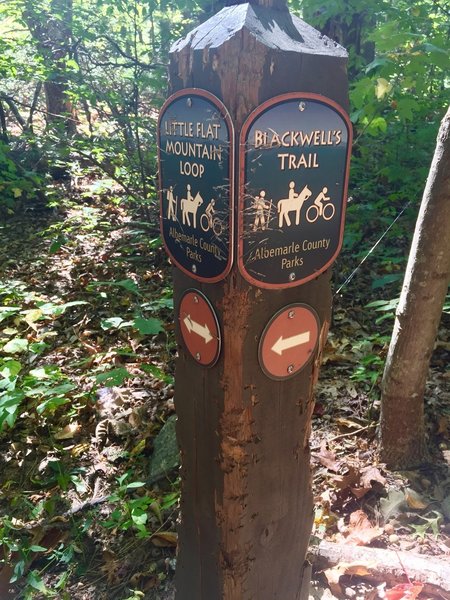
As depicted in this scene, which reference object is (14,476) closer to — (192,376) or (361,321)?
(192,376)

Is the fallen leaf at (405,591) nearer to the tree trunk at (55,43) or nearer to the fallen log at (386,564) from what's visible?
the fallen log at (386,564)

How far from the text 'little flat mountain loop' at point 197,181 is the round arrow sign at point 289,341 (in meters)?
0.22

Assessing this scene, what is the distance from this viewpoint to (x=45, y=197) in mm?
8234

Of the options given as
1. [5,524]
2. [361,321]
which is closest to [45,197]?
[361,321]

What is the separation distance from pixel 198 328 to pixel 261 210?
40cm

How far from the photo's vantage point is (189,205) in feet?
3.94

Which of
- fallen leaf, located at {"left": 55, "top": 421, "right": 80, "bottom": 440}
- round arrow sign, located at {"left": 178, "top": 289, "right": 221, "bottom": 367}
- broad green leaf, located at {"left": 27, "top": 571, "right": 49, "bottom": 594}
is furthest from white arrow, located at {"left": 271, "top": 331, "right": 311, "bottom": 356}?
fallen leaf, located at {"left": 55, "top": 421, "right": 80, "bottom": 440}

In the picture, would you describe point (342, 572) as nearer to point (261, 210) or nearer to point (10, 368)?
point (261, 210)

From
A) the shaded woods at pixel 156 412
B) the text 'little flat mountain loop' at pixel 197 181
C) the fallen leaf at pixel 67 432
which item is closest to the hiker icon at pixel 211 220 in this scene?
the text 'little flat mountain loop' at pixel 197 181

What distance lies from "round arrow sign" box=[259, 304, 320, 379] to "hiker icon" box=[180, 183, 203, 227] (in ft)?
1.09

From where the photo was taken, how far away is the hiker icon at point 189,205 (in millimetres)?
1166

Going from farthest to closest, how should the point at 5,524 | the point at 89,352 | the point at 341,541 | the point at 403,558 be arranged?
the point at 89,352, the point at 5,524, the point at 341,541, the point at 403,558

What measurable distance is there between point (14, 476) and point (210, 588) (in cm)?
173

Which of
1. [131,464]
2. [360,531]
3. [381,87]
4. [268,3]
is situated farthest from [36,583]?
[381,87]
